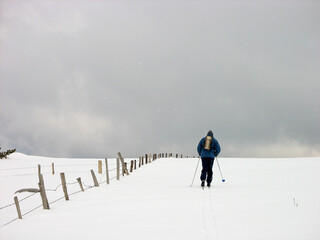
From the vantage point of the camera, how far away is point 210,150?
47.3 feet

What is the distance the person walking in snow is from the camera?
46.8 ft

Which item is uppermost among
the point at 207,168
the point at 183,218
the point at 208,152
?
the point at 208,152

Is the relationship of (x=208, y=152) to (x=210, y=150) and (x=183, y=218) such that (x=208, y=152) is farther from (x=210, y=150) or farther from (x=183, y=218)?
(x=183, y=218)

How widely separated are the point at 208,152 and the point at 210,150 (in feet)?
0.37

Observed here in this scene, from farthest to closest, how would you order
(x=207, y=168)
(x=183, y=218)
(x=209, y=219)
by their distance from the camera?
(x=207, y=168), (x=183, y=218), (x=209, y=219)

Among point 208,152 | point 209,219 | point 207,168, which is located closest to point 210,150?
point 208,152

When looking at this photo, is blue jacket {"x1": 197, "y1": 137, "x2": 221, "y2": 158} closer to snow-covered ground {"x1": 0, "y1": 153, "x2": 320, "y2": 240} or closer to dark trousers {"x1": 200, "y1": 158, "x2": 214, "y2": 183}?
dark trousers {"x1": 200, "y1": 158, "x2": 214, "y2": 183}

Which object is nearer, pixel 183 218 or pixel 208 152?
pixel 183 218

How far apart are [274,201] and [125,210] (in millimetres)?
3988

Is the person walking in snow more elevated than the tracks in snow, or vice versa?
the person walking in snow

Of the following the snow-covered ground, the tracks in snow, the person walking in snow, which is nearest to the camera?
the tracks in snow

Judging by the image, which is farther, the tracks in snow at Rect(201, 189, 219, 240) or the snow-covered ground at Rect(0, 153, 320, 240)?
the snow-covered ground at Rect(0, 153, 320, 240)

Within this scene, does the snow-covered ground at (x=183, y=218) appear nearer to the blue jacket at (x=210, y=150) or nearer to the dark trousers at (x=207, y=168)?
the dark trousers at (x=207, y=168)

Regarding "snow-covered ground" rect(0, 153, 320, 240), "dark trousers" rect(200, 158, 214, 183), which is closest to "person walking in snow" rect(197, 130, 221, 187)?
"dark trousers" rect(200, 158, 214, 183)
